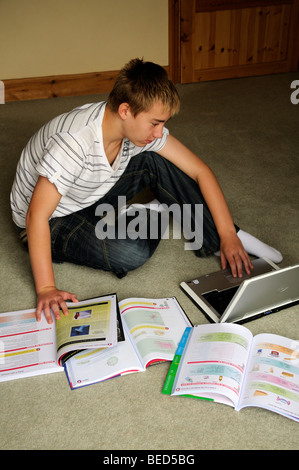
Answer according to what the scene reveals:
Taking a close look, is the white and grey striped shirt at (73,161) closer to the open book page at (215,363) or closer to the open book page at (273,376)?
the open book page at (215,363)

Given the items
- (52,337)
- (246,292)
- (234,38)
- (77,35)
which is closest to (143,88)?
(246,292)

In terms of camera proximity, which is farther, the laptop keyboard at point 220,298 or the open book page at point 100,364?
the laptop keyboard at point 220,298

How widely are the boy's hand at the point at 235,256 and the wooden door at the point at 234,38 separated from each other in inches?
80.3

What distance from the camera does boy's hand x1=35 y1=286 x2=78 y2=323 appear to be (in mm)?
1217

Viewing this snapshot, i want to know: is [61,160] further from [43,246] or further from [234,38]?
[234,38]

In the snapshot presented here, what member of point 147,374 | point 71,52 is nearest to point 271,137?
point 71,52

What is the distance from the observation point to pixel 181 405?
106 cm

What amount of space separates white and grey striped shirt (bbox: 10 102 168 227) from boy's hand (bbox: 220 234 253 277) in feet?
1.20

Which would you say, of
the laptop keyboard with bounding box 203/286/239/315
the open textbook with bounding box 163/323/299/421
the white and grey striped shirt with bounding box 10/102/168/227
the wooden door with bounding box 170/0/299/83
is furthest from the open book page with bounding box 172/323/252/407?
the wooden door with bounding box 170/0/299/83

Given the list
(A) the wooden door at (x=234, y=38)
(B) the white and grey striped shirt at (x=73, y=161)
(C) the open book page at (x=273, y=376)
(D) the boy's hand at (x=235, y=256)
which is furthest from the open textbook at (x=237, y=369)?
(A) the wooden door at (x=234, y=38)

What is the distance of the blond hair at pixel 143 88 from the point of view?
117cm

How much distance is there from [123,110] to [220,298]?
0.58 meters

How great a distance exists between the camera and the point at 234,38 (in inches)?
125
